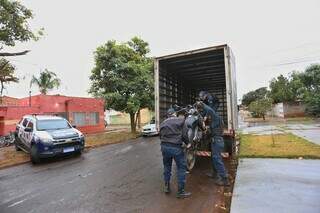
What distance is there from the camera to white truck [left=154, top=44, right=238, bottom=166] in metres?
8.83

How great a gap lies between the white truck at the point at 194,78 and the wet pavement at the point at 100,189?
1.56 metres

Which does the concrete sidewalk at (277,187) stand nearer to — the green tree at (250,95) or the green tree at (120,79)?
the green tree at (120,79)

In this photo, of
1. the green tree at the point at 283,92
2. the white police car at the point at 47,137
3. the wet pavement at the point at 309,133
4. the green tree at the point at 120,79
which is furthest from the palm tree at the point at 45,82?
the green tree at the point at 283,92

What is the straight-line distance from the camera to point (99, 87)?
2217 centimetres

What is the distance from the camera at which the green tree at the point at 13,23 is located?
1027cm

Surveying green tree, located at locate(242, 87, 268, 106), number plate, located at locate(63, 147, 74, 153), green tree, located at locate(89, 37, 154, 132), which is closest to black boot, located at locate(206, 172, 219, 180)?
number plate, located at locate(63, 147, 74, 153)

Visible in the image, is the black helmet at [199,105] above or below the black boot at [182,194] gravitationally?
above

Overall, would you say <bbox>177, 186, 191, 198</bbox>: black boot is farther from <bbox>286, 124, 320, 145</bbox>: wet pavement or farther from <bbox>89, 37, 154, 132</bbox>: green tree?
<bbox>89, 37, 154, 132</bbox>: green tree

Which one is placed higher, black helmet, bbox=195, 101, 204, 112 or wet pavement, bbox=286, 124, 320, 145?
black helmet, bbox=195, 101, 204, 112

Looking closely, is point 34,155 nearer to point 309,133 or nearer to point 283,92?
point 309,133

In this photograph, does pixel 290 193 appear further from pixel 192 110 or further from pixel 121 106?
pixel 121 106

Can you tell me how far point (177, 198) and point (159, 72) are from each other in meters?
5.18

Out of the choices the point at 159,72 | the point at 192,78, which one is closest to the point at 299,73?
the point at 192,78

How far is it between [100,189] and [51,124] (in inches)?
266
